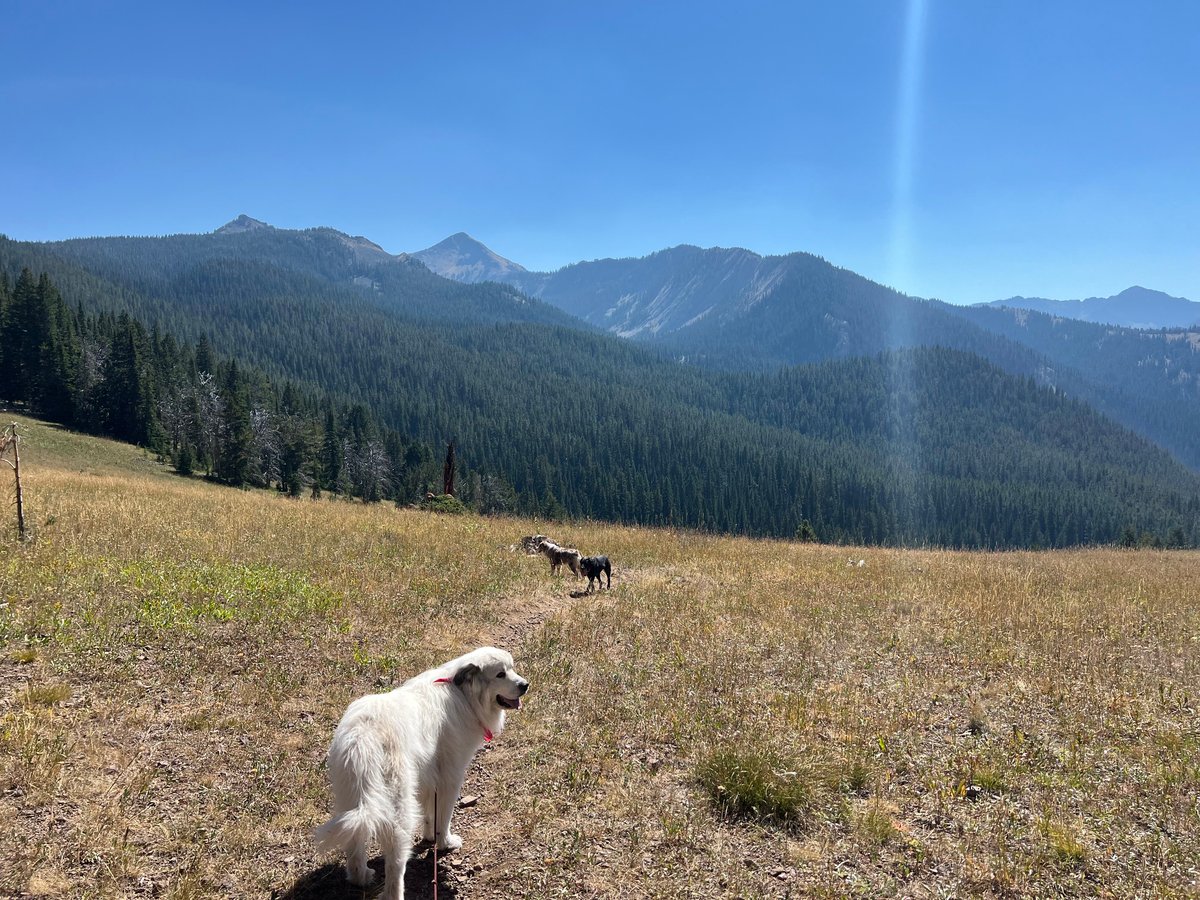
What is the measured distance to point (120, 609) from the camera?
8.66 m

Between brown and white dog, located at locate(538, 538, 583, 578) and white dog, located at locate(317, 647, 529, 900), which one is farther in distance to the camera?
brown and white dog, located at locate(538, 538, 583, 578)

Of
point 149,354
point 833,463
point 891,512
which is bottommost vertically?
point 891,512

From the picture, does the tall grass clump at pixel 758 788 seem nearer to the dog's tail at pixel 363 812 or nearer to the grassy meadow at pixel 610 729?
the grassy meadow at pixel 610 729

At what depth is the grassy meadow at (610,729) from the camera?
4980 millimetres

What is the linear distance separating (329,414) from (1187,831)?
10494 centimetres

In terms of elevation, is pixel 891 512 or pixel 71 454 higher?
pixel 71 454

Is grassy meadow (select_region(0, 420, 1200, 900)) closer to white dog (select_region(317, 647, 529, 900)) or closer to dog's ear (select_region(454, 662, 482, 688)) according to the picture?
white dog (select_region(317, 647, 529, 900))

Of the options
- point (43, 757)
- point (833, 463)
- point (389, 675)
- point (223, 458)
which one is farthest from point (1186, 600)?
point (833, 463)

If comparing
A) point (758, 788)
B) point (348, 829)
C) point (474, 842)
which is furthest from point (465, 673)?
point (758, 788)

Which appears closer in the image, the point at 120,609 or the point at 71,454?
the point at 120,609

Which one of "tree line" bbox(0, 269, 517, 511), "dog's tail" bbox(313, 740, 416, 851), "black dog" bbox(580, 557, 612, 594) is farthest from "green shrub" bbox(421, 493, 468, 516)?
"tree line" bbox(0, 269, 517, 511)

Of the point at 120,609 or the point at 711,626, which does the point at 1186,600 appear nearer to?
the point at 711,626

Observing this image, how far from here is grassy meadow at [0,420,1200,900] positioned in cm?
498

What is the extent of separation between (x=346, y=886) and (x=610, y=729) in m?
3.36
